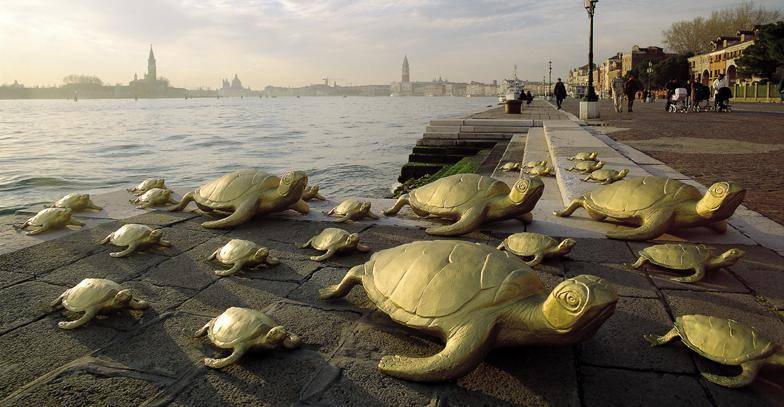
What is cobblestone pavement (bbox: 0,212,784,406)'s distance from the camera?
7.07ft

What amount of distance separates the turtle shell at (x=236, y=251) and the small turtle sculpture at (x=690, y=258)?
9.11 feet

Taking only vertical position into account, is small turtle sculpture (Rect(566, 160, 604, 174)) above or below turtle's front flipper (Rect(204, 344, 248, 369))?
above

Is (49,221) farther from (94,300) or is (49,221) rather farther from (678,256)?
(678,256)

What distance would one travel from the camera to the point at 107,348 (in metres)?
2.62

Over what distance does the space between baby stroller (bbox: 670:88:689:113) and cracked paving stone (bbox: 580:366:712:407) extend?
27732 mm

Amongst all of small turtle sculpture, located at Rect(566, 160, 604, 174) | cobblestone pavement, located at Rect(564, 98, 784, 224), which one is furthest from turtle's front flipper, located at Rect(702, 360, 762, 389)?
small turtle sculpture, located at Rect(566, 160, 604, 174)

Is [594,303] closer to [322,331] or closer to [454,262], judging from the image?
[454,262]

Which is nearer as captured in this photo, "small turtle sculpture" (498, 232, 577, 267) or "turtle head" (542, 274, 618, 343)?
"turtle head" (542, 274, 618, 343)

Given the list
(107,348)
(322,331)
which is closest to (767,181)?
(322,331)

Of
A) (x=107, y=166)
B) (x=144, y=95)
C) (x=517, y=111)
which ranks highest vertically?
(x=144, y=95)

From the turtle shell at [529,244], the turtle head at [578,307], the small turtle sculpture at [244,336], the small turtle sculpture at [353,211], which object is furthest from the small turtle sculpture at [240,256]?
the turtle head at [578,307]

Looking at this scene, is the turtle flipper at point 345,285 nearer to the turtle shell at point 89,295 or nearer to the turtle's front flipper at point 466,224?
the turtle shell at point 89,295

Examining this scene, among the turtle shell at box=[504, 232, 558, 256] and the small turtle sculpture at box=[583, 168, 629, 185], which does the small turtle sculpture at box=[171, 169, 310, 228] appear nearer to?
the turtle shell at box=[504, 232, 558, 256]

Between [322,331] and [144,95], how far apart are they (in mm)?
197184
